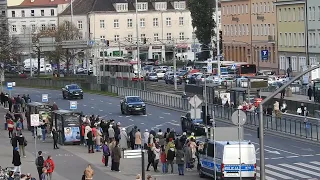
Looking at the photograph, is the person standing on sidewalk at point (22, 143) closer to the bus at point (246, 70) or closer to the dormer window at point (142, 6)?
the bus at point (246, 70)

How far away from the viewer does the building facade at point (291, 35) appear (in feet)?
390

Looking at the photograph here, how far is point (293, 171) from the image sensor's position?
48.7 metres

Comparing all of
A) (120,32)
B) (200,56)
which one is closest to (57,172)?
(200,56)

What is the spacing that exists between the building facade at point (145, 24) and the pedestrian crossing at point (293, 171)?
119760mm

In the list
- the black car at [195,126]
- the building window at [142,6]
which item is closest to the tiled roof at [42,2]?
the building window at [142,6]

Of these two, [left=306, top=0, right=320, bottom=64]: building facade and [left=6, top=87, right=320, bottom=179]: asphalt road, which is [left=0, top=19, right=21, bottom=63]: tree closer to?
[left=6, top=87, right=320, bottom=179]: asphalt road

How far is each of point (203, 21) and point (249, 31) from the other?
18129 mm

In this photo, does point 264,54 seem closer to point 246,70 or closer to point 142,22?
point 246,70

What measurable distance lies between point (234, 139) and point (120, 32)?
130009mm

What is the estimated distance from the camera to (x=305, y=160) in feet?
172

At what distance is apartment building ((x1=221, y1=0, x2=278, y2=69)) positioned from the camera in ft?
431

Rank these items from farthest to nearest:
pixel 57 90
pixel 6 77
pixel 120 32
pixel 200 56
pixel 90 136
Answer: pixel 120 32, pixel 200 56, pixel 6 77, pixel 57 90, pixel 90 136

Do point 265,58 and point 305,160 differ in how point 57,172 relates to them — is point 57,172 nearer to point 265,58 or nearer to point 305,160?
point 305,160

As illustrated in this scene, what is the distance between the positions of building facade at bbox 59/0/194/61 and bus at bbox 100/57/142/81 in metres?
34.7
